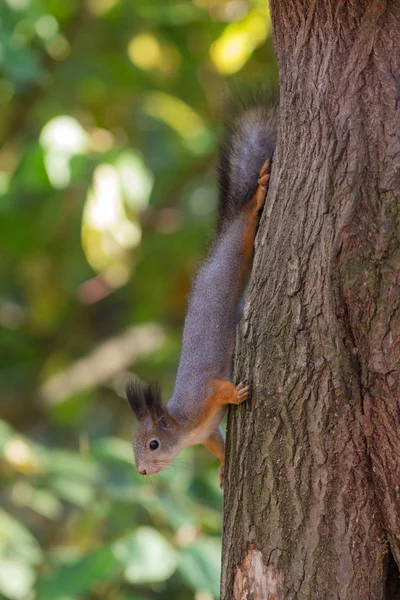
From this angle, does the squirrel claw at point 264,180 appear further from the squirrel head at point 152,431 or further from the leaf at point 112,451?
the leaf at point 112,451

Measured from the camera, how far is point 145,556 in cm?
262

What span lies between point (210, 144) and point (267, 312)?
2.47 meters

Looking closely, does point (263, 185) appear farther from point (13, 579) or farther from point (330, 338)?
point (13, 579)

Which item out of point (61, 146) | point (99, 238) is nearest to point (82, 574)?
point (99, 238)

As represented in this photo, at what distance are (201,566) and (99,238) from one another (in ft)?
5.09

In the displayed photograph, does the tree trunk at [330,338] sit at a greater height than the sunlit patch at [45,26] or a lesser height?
lesser

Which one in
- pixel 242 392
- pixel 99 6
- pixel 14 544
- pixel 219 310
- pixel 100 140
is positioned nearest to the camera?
pixel 242 392

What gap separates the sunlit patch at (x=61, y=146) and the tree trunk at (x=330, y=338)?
1690 mm

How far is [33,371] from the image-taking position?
5.48 metres

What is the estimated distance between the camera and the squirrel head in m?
2.49

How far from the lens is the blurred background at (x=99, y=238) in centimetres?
349

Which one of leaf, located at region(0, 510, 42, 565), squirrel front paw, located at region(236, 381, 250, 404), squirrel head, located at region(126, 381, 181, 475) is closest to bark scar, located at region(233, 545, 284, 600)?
squirrel front paw, located at region(236, 381, 250, 404)

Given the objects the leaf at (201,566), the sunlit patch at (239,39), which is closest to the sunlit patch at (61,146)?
the sunlit patch at (239,39)

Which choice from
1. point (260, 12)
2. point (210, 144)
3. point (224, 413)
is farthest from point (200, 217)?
point (224, 413)
